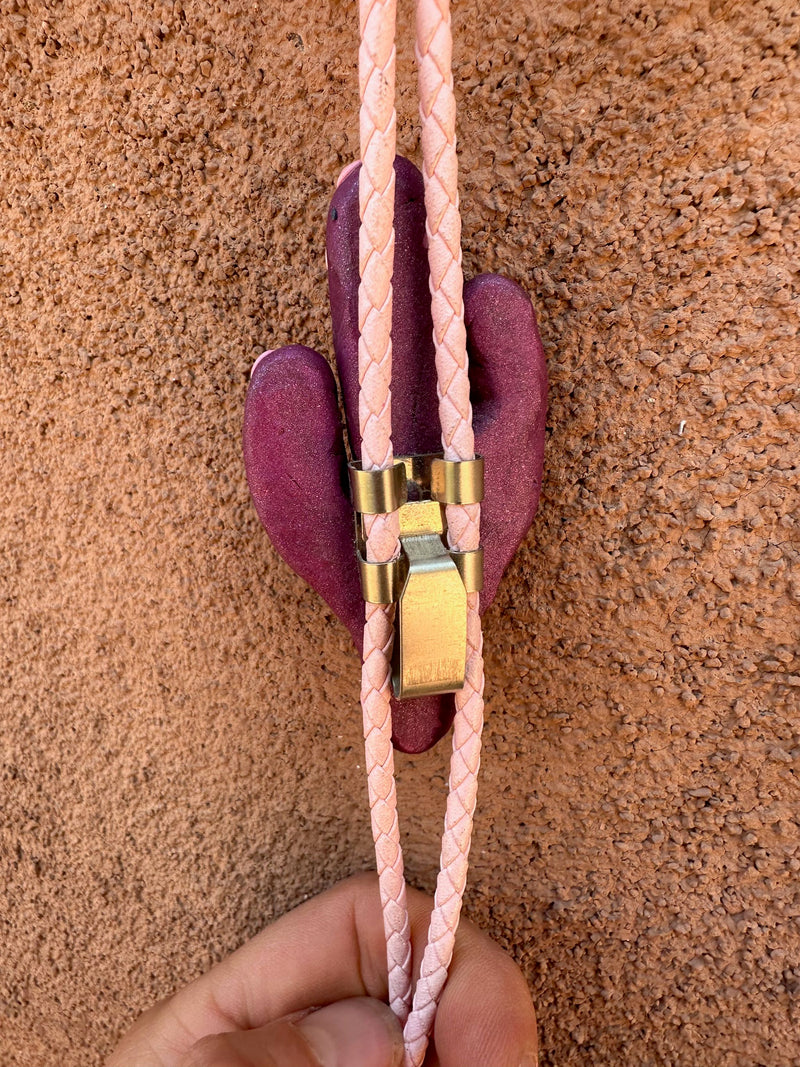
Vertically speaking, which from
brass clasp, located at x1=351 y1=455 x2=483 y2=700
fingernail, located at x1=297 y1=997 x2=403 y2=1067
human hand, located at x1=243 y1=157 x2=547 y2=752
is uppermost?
human hand, located at x1=243 y1=157 x2=547 y2=752

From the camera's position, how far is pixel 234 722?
52 cm

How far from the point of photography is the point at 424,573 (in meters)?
0.34

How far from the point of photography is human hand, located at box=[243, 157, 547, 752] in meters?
0.36

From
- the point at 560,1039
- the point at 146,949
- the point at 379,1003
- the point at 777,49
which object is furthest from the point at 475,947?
the point at 777,49

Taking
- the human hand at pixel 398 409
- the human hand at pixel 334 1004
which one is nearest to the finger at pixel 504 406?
the human hand at pixel 398 409

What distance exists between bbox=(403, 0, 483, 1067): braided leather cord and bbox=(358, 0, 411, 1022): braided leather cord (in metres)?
0.02

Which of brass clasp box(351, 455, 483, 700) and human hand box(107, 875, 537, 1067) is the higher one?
brass clasp box(351, 455, 483, 700)

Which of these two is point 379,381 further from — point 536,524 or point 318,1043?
point 318,1043

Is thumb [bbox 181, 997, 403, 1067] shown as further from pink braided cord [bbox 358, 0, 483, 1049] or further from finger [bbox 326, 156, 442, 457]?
finger [bbox 326, 156, 442, 457]

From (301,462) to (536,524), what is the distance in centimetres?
16

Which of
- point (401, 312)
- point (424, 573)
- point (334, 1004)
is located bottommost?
point (334, 1004)

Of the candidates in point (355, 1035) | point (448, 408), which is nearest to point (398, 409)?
point (448, 408)

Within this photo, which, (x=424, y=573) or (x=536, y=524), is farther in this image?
(x=536, y=524)

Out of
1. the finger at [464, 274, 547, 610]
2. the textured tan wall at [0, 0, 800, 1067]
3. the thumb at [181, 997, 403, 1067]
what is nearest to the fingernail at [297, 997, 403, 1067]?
the thumb at [181, 997, 403, 1067]
